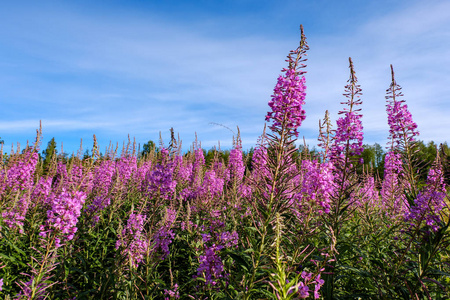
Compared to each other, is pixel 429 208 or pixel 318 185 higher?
pixel 318 185

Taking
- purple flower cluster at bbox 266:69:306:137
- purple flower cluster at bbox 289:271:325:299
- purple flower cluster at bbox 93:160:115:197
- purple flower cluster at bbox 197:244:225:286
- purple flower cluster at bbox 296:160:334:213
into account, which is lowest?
purple flower cluster at bbox 197:244:225:286

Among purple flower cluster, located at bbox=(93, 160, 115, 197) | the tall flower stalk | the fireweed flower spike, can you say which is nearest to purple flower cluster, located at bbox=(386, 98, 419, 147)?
the fireweed flower spike

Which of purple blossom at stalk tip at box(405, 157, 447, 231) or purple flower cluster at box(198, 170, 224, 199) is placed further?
purple flower cluster at box(198, 170, 224, 199)

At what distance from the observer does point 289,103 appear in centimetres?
352

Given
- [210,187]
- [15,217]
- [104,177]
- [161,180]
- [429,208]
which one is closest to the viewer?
[429,208]

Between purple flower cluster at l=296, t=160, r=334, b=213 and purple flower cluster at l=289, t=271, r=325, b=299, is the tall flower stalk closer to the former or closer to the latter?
purple flower cluster at l=296, t=160, r=334, b=213

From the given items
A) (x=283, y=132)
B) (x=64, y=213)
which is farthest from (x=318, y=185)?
(x=64, y=213)

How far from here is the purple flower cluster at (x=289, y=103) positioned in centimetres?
353

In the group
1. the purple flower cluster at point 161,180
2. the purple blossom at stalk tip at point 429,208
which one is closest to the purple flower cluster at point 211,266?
the purple flower cluster at point 161,180

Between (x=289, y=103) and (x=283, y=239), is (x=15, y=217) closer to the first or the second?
(x=283, y=239)

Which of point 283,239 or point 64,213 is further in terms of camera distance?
point 283,239

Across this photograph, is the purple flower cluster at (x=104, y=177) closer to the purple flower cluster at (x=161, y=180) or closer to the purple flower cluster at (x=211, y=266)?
the purple flower cluster at (x=161, y=180)

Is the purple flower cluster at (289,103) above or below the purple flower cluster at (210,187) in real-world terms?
above

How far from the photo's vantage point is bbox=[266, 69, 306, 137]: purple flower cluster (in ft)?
11.6
